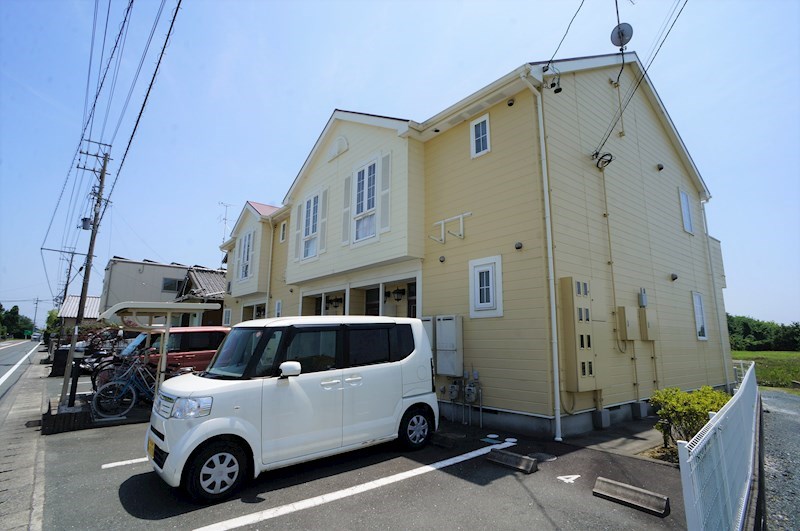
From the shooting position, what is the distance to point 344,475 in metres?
4.70

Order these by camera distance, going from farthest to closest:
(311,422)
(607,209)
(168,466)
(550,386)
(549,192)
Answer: (607,209)
(549,192)
(550,386)
(311,422)
(168,466)

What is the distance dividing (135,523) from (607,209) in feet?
30.8

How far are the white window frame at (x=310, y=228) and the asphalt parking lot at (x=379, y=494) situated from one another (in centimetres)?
756

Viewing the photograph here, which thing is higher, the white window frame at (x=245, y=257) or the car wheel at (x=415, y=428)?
the white window frame at (x=245, y=257)

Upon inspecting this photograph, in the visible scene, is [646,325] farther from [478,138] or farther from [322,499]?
[322,499]

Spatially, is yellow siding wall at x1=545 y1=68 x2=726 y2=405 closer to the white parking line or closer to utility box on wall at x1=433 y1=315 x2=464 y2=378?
utility box on wall at x1=433 y1=315 x2=464 y2=378

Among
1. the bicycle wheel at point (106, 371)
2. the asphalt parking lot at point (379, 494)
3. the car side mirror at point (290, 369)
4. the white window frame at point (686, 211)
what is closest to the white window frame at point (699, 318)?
the white window frame at point (686, 211)

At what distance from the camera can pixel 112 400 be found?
7.91m

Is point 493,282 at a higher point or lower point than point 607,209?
lower

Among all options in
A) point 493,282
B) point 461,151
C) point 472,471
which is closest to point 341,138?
point 461,151

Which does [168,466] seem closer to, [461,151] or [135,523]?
[135,523]

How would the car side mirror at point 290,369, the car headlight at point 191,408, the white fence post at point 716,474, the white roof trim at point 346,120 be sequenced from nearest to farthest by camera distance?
the white fence post at point 716,474, the car headlight at point 191,408, the car side mirror at point 290,369, the white roof trim at point 346,120

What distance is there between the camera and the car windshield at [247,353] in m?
4.55

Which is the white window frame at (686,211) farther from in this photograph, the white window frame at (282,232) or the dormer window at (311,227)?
the white window frame at (282,232)
